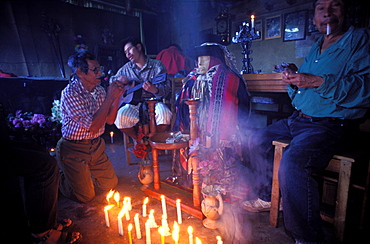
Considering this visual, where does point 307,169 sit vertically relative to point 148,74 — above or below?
below

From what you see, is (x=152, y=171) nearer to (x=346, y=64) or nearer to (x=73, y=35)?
(x=346, y=64)

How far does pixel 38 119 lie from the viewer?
471 cm

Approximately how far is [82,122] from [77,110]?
0.17m

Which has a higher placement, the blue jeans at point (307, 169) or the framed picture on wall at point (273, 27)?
the framed picture on wall at point (273, 27)

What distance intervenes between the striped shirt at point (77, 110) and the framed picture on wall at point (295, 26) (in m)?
5.79

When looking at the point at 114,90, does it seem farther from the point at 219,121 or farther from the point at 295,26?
the point at 295,26

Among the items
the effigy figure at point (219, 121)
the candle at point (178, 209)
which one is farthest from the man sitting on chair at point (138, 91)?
the candle at point (178, 209)

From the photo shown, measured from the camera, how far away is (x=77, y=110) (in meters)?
2.72

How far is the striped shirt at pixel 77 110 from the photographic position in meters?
2.71

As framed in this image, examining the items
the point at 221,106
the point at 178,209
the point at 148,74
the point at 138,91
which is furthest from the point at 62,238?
the point at 148,74

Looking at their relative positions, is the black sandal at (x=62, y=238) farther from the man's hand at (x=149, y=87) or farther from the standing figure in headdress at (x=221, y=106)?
the man's hand at (x=149, y=87)

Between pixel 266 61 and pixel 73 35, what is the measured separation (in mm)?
6839

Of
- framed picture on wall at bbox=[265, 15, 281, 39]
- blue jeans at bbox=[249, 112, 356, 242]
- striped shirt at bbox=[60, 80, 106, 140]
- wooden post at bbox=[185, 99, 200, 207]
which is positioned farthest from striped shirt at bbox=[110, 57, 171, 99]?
framed picture on wall at bbox=[265, 15, 281, 39]

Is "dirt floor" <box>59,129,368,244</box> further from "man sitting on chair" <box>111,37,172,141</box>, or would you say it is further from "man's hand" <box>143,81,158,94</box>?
"man's hand" <box>143,81,158,94</box>
